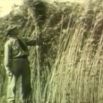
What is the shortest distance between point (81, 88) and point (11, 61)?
19.8 inches

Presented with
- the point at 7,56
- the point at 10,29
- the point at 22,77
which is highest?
the point at 10,29

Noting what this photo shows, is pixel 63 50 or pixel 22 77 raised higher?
pixel 63 50

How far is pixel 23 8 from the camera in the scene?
4250mm

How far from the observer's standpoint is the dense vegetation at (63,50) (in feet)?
13.5

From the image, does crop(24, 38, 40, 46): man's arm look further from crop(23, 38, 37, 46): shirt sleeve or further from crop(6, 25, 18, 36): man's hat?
crop(6, 25, 18, 36): man's hat

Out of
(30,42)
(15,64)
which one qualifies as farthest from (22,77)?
(30,42)

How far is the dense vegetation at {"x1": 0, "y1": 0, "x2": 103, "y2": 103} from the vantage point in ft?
13.5

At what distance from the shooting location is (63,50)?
13.7ft

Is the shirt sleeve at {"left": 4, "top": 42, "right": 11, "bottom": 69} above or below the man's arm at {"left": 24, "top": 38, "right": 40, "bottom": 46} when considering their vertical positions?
below

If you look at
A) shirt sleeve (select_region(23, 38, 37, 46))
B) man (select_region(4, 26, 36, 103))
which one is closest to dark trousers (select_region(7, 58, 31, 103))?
man (select_region(4, 26, 36, 103))

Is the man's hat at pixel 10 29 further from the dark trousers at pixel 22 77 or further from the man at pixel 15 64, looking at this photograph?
the dark trousers at pixel 22 77

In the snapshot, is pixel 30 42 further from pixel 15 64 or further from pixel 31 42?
pixel 15 64

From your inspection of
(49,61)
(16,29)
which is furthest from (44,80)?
(16,29)

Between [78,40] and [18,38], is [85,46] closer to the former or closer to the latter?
[78,40]
